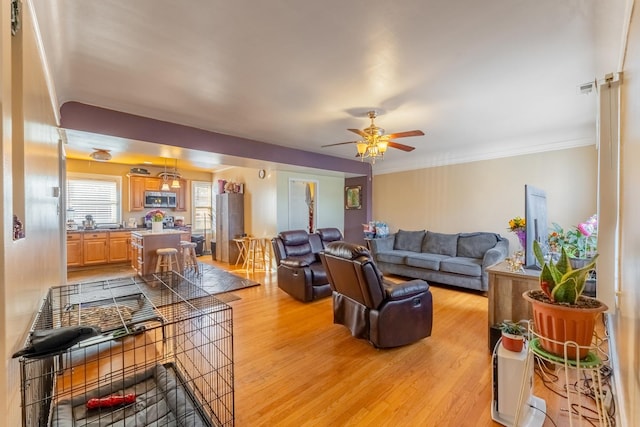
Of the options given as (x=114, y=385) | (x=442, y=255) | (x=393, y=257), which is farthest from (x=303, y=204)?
(x=114, y=385)

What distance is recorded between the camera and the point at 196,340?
2889 millimetres

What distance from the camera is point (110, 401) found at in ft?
5.46

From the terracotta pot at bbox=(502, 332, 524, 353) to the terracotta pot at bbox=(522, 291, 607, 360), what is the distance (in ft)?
2.27

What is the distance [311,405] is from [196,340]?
1603 mm

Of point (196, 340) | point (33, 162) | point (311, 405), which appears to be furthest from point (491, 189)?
point (33, 162)

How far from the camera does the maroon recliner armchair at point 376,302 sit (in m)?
2.51

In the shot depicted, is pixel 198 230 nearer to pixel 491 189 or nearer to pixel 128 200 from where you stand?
pixel 128 200

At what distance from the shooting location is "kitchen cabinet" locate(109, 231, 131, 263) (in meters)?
6.38

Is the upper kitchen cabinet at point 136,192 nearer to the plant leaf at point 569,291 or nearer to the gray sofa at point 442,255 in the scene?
the gray sofa at point 442,255

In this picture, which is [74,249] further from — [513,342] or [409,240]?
[513,342]

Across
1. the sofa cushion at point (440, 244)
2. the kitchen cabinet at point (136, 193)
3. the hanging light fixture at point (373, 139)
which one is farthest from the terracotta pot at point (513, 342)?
the kitchen cabinet at point (136, 193)

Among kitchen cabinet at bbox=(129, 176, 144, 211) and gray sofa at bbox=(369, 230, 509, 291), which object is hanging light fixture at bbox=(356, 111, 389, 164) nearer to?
gray sofa at bbox=(369, 230, 509, 291)

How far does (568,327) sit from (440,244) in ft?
14.3

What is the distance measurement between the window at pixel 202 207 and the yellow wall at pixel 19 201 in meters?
6.72
